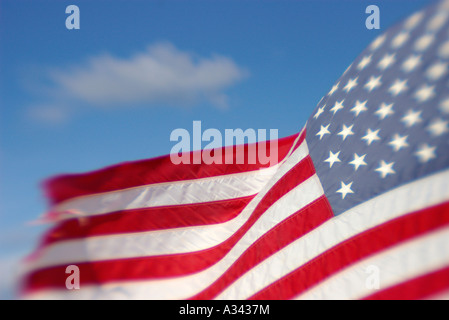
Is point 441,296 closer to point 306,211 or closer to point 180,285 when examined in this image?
point 306,211

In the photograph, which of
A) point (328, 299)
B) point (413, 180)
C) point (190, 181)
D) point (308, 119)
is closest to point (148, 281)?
point (190, 181)

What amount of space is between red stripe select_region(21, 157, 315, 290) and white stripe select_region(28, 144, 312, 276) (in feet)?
0.32

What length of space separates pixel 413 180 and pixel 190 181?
4.13m

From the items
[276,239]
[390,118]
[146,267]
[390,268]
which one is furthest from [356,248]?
[146,267]

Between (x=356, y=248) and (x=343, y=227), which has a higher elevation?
(x=343, y=227)

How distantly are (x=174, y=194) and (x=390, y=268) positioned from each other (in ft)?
13.8

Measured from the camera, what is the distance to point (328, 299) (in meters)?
4.89

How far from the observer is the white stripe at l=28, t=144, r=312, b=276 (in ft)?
23.0

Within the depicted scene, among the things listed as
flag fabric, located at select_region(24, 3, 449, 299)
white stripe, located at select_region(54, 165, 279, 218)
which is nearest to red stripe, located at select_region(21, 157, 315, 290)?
flag fabric, located at select_region(24, 3, 449, 299)

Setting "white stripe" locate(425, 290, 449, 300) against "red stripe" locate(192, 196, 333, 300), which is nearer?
"white stripe" locate(425, 290, 449, 300)

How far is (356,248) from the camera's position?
486 cm

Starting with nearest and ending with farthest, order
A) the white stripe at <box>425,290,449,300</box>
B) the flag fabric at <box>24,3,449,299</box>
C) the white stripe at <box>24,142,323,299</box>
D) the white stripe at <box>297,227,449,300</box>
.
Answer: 1. the white stripe at <box>425,290,449,300</box>
2. the white stripe at <box>297,227,449,300</box>
3. the flag fabric at <box>24,3,449,299</box>
4. the white stripe at <box>24,142,323,299</box>

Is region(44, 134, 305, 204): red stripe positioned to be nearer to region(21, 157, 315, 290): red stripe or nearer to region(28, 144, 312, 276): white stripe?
region(28, 144, 312, 276): white stripe
